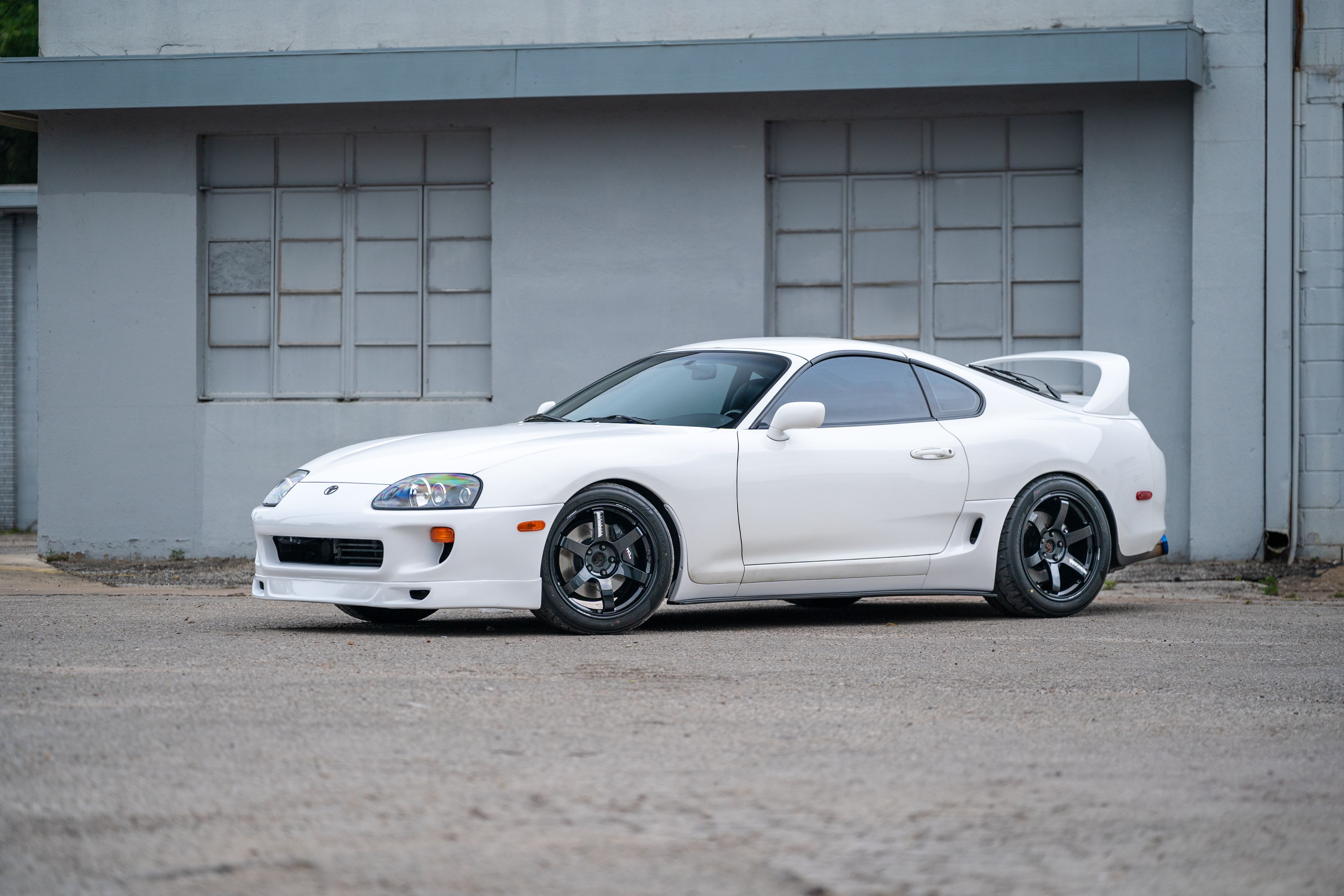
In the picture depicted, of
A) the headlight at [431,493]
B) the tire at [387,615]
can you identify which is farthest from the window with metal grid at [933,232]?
the headlight at [431,493]

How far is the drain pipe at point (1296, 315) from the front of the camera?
1181 cm

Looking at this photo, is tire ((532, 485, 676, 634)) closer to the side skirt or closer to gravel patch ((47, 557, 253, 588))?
the side skirt

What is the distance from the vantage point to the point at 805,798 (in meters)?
3.70

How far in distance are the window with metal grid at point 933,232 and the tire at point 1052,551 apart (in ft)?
13.6

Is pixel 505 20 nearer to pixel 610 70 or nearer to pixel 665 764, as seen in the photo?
pixel 610 70

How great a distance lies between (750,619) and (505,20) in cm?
630

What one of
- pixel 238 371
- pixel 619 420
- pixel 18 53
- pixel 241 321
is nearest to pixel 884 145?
pixel 241 321

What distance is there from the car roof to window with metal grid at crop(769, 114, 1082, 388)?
421 centimetres

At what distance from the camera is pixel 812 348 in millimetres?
8070

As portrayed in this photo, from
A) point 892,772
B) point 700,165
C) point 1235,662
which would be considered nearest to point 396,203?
point 700,165

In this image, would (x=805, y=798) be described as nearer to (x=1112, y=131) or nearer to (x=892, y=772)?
(x=892, y=772)

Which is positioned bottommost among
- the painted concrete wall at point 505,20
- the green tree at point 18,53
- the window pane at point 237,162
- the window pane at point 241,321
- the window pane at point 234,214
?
the window pane at point 241,321

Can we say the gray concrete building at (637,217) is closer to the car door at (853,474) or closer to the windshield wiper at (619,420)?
the car door at (853,474)

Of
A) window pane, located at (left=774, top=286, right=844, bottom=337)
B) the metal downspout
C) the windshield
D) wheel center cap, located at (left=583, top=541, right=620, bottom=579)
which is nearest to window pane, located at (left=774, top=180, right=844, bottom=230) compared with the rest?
window pane, located at (left=774, top=286, right=844, bottom=337)
